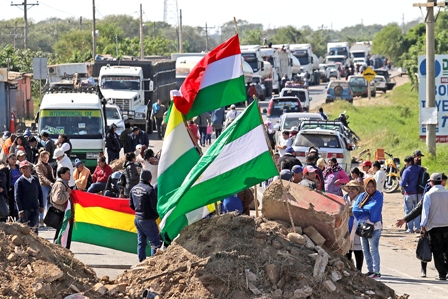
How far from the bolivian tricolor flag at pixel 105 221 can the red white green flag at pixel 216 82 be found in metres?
3.27

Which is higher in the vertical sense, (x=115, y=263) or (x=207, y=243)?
(x=207, y=243)

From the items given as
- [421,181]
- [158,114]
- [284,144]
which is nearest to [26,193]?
[421,181]

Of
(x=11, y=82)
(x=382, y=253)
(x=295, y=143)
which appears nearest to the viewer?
(x=382, y=253)

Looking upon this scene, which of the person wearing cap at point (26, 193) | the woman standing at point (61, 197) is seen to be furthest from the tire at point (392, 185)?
the woman standing at point (61, 197)

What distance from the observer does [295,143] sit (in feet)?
79.8

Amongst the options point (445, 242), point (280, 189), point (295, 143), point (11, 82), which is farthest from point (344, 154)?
A: point (11, 82)

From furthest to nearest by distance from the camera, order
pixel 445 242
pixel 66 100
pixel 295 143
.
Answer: pixel 66 100, pixel 295 143, pixel 445 242

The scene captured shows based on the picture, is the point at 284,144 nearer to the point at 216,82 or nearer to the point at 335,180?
the point at 335,180

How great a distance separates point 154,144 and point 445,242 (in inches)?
881

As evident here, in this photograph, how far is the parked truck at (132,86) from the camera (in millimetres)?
38312

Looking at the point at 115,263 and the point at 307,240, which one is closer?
the point at 307,240

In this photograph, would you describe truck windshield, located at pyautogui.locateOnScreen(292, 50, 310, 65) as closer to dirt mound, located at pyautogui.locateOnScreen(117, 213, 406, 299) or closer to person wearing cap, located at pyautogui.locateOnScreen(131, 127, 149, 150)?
person wearing cap, located at pyautogui.locateOnScreen(131, 127, 149, 150)

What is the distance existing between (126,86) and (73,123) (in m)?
12.5

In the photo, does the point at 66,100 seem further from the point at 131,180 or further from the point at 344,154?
the point at 131,180
